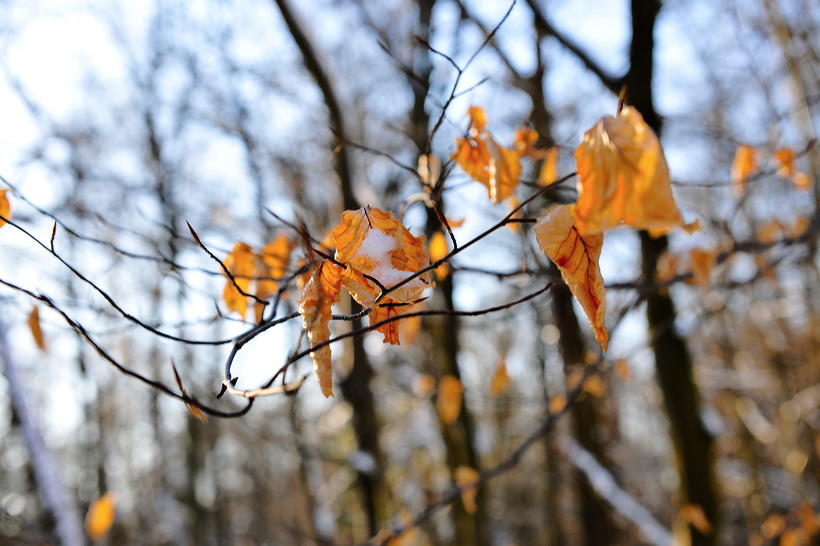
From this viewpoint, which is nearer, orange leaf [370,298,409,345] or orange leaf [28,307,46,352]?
orange leaf [370,298,409,345]

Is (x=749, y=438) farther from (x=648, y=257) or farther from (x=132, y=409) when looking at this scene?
(x=132, y=409)

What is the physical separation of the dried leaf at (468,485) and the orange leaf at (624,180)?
2089 mm

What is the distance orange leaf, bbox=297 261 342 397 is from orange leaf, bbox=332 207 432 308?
0.05 meters

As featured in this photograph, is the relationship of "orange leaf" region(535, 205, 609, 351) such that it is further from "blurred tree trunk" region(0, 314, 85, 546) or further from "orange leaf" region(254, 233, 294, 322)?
"blurred tree trunk" region(0, 314, 85, 546)

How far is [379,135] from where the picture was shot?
6.72 m

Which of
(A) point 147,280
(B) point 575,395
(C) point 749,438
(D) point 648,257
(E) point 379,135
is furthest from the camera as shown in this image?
(C) point 749,438

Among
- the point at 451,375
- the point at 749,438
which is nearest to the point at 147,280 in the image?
the point at 451,375

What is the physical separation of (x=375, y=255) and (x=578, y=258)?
35 cm

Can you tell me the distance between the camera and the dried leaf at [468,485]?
267 centimetres

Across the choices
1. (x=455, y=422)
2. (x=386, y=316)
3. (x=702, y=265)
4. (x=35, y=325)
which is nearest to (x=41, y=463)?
(x=35, y=325)

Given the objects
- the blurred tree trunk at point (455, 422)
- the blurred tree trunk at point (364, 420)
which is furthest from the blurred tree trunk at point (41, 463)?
the blurred tree trunk at point (455, 422)

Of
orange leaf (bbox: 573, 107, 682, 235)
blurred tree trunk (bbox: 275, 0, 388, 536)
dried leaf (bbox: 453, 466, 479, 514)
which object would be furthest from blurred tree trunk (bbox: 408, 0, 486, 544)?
orange leaf (bbox: 573, 107, 682, 235)

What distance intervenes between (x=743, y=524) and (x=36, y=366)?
14120 millimetres

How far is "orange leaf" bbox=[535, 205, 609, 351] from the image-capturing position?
928 mm
